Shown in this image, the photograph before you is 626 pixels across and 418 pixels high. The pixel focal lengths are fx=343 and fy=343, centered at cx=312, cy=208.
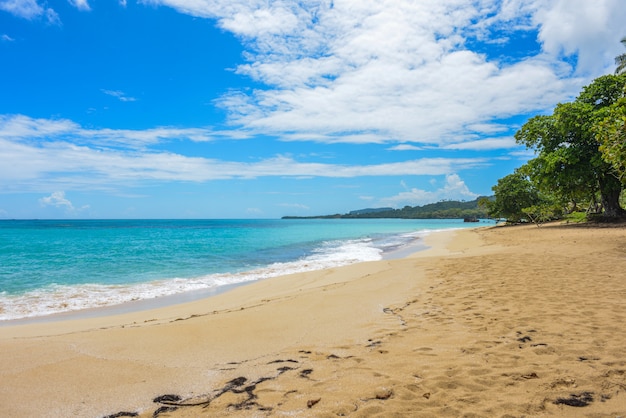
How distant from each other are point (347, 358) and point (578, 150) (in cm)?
2602

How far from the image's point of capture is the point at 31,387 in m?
3.92

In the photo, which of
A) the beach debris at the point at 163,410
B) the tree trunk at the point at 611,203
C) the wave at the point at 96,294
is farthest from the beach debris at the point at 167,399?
the tree trunk at the point at 611,203

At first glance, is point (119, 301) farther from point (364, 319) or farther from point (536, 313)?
point (536, 313)

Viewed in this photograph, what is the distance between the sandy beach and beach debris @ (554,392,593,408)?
15 millimetres

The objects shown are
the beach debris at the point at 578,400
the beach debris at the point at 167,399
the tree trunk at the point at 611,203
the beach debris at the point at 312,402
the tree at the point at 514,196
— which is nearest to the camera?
the beach debris at the point at 578,400

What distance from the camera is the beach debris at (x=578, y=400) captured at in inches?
121

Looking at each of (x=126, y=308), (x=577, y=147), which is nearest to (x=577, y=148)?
(x=577, y=147)

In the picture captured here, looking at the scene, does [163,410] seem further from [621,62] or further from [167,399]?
[621,62]

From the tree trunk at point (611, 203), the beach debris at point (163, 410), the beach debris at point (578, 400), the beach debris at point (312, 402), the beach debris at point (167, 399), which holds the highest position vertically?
the tree trunk at point (611, 203)

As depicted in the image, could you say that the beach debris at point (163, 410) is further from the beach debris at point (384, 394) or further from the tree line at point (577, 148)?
the tree line at point (577, 148)

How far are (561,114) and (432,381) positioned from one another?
2647 cm

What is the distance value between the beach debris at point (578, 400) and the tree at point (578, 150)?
78.0ft

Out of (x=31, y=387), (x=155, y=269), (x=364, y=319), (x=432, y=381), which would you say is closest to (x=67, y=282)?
(x=155, y=269)

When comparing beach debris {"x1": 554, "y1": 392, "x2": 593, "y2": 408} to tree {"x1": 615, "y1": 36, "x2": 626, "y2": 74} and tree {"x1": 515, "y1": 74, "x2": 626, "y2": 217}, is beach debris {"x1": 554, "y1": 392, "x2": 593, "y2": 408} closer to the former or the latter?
tree {"x1": 515, "y1": 74, "x2": 626, "y2": 217}
